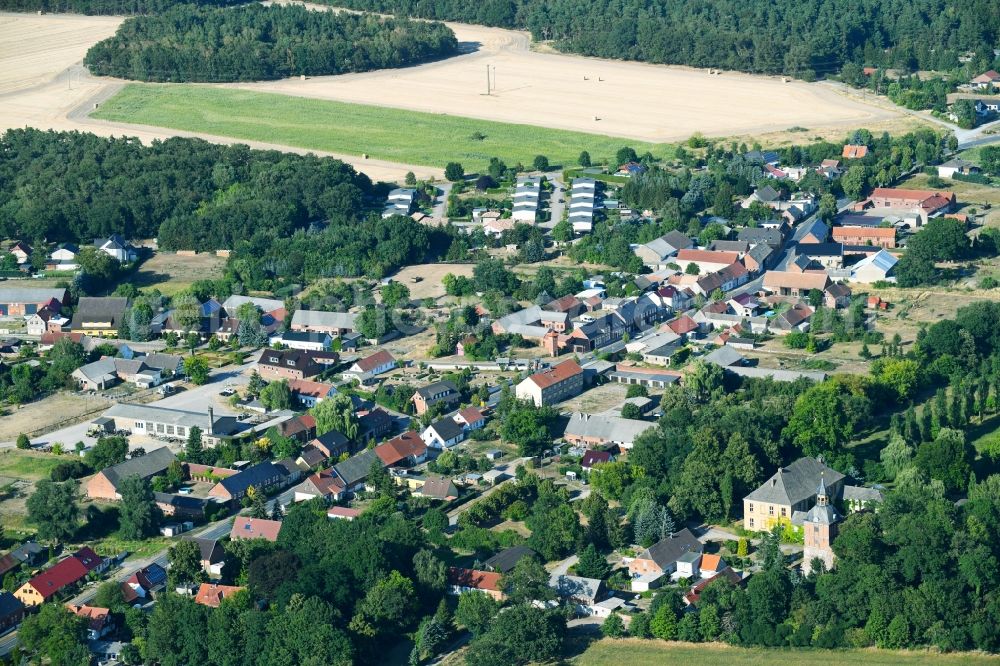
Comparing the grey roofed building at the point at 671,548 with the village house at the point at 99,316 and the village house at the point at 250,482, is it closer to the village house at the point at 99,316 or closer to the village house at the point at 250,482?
the village house at the point at 250,482

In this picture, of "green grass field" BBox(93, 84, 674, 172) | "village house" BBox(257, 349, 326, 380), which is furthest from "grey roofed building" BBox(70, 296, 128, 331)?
"green grass field" BBox(93, 84, 674, 172)

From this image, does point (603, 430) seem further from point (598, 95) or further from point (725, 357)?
point (598, 95)

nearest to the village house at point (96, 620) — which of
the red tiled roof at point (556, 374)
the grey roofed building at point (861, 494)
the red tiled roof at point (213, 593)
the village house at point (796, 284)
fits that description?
the red tiled roof at point (213, 593)

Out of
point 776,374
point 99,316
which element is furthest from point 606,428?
point 99,316

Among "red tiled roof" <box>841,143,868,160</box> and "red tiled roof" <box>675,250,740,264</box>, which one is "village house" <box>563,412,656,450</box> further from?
"red tiled roof" <box>841,143,868,160</box>

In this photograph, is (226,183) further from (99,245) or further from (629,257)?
→ (629,257)

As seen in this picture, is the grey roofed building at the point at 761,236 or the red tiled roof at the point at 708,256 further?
the grey roofed building at the point at 761,236
